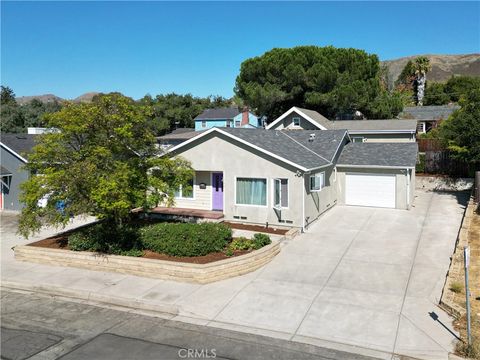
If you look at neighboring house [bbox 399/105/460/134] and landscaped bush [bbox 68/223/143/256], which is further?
neighboring house [bbox 399/105/460/134]

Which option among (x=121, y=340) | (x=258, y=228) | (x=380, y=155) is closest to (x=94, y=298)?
(x=121, y=340)

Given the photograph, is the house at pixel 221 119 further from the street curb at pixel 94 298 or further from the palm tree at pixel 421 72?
the street curb at pixel 94 298

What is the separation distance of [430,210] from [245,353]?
1595 cm

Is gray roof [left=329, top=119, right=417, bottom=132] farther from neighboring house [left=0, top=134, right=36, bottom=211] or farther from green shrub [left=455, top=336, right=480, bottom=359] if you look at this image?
green shrub [left=455, top=336, right=480, bottom=359]

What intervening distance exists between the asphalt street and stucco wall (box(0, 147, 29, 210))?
1522 centimetres

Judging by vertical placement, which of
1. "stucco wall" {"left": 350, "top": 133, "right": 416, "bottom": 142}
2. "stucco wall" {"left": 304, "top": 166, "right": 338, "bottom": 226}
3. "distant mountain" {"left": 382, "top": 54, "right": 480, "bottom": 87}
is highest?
"distant mountain" {"left": 382, "top": 54, "right": 480, "bottom": 87}

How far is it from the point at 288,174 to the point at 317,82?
2307cm

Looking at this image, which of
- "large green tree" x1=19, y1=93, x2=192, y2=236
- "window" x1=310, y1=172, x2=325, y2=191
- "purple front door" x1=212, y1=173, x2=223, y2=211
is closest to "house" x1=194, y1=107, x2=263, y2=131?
"purple front door" x1=212, y1=173, x2=223, y2=211

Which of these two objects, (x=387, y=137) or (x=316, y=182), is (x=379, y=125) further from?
(x=316, y=182)

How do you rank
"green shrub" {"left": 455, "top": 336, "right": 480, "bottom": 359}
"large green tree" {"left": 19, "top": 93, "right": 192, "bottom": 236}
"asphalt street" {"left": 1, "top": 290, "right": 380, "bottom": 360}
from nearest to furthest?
"green shrub" {"left": 455, "top": 336, "right": 480, "bottom": 359} < "asphalt street" {"left": 1, "top": 290, "right": 380, "bottom": 360} < "large green tree" {"left": 19, "top": 93, "right": 192, "bottom": 236}

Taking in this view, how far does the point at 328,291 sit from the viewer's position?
1126 cm

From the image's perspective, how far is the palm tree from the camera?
69.2 m

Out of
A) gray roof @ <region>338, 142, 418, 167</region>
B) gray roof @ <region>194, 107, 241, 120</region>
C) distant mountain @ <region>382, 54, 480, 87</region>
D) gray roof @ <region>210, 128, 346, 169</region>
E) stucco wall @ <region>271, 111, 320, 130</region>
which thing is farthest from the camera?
distant mountain @ <region>382, 54, 480, 87</region>

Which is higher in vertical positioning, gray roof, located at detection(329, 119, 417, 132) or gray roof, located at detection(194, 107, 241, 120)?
gray roof, located at detection(194, 107, 241, 120)
